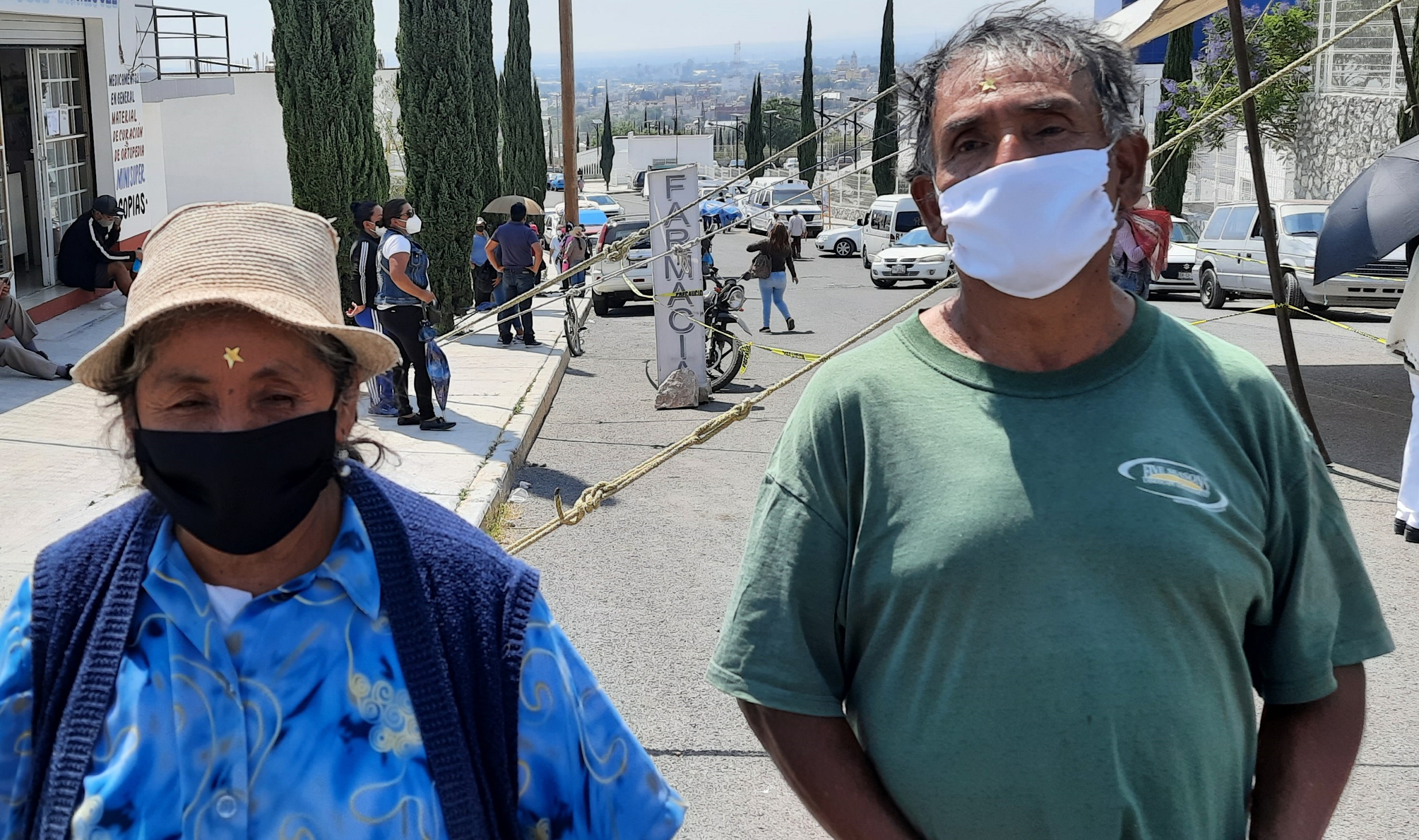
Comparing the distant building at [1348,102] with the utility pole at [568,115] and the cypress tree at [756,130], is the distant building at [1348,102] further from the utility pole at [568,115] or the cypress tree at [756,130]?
the cypress tree at [756,130]

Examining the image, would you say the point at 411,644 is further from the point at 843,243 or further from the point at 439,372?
the point at 843,243

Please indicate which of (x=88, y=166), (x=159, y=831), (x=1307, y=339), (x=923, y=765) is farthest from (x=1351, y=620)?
(x=88, y=166)

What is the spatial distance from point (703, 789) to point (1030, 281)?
9.97ft

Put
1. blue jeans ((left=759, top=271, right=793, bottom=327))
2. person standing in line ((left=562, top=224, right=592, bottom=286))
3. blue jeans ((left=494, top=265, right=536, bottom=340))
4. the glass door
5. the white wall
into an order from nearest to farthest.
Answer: the glass door < blue jeans ((left=494, top=265, right=536, bottom=340)) < blue jeans ((left=759, top=271, right=793, bottom=327)) < person standing in line ((left=562, top=224, right=592, bottom=286)) < the white wall

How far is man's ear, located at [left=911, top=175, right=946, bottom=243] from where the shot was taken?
2.14 meters

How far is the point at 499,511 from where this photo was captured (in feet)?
28.3

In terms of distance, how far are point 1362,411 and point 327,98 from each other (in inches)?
443

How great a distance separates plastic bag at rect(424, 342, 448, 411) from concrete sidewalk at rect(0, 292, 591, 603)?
310 mm

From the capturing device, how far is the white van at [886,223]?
30.6m

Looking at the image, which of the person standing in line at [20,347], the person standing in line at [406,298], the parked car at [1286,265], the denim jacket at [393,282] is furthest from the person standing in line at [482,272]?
the parked car at [1286,265]

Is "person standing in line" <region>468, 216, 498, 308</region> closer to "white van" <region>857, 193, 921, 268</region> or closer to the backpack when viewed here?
the backpack

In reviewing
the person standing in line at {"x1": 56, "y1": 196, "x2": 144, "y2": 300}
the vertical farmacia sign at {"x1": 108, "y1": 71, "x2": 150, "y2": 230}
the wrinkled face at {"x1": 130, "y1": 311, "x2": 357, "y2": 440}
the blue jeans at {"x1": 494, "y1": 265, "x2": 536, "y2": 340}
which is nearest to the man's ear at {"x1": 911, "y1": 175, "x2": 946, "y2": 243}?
the wrinkled face at {"x1": 130, "y1": 311, "x2": 357, "y2": 440}

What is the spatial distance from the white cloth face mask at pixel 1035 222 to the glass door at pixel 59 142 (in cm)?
1588

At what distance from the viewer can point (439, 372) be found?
10812 mm
